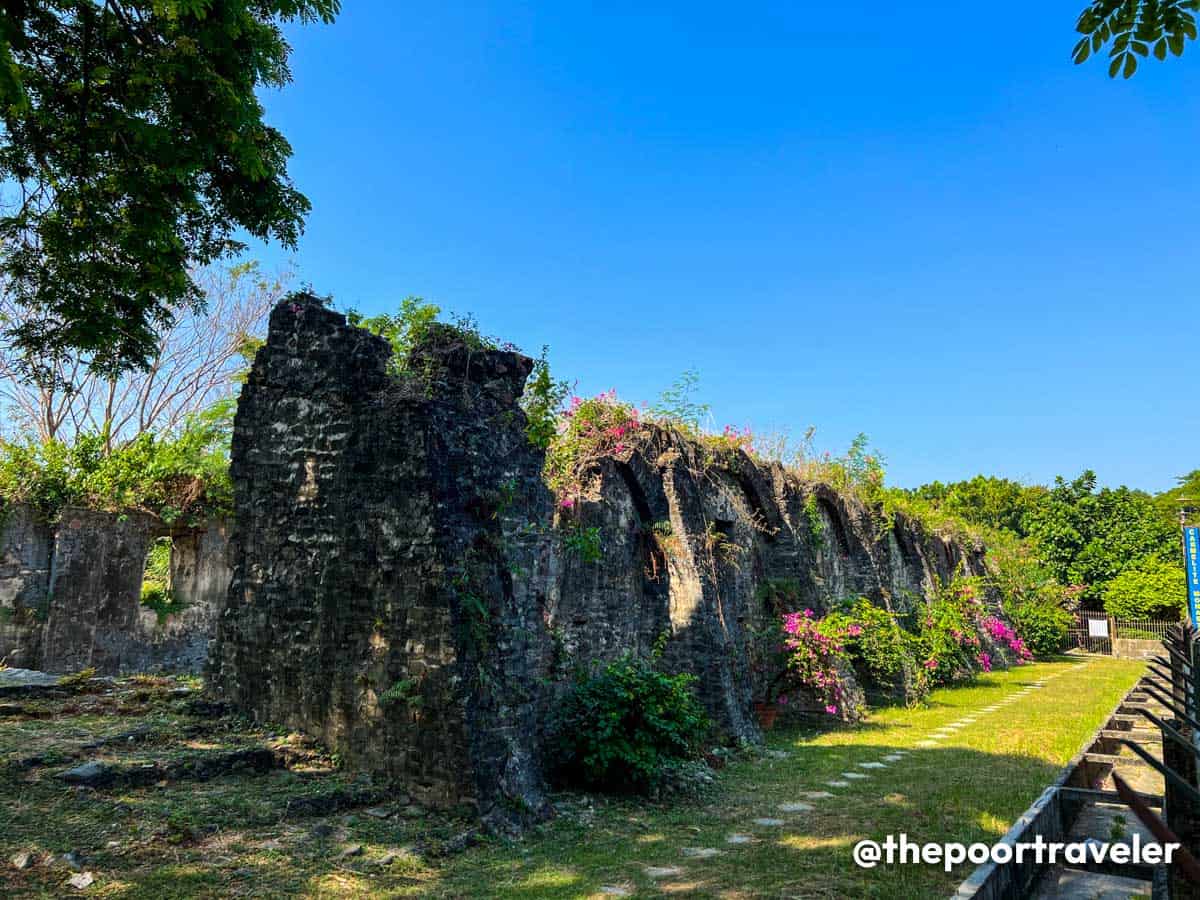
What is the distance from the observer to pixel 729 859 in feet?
18.6

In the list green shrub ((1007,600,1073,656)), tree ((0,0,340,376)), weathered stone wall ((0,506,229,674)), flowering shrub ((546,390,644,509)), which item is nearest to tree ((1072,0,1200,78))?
tree ((0,0,340,376))

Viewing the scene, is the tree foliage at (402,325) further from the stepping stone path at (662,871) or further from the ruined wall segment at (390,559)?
the stepping stone path at (662,871)

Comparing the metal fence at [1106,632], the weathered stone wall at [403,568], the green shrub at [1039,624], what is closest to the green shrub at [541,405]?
the weathered stone wall at [403,568]

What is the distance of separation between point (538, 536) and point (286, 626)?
2.46 metres

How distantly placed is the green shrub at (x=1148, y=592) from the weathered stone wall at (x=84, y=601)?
32.2 meters

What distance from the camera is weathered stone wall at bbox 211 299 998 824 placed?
6359 mm

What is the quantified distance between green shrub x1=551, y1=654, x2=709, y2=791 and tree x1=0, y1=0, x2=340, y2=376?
17.0 feet

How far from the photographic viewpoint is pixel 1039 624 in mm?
26938

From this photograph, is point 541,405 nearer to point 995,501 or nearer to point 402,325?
point 402,325

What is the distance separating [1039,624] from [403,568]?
26888mm

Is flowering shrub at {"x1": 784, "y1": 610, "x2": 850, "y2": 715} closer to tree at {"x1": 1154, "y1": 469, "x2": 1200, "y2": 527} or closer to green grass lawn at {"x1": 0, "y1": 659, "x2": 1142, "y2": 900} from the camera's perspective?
green grass lawn at {"x1": 0, "y1": 659, "x2": 1142, "y2": 900}

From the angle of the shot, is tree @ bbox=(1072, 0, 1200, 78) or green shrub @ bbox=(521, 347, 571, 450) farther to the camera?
green shrub @ bbox=(521, 347, 571, 450)

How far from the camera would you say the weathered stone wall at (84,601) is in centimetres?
1191

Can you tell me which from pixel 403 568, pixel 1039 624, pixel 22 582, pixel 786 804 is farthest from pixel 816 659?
pixel 1039 624
